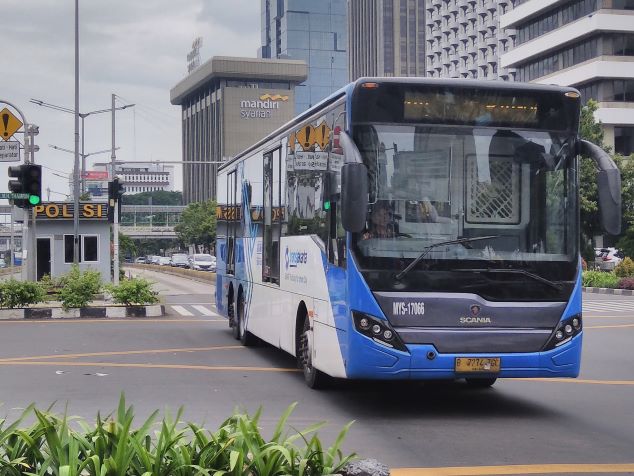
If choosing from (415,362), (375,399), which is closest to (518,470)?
(415,362)

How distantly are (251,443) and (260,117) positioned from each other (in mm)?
165865

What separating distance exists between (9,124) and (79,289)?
440cm

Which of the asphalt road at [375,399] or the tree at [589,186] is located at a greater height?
the tree at [589,186]

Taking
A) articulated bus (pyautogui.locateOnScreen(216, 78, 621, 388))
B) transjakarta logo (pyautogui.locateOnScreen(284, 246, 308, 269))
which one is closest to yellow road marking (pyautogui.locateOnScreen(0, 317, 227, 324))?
transjakarta logo (pyautogui.locateOnScreen(284, 246, 308, 269))

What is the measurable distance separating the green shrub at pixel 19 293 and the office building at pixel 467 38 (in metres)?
85.0

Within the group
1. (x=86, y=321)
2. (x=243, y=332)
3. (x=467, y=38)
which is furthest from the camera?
(x=467, y=38)

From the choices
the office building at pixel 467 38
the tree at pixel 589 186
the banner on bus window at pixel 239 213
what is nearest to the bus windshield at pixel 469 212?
the banner on bus window at pixel 239 213

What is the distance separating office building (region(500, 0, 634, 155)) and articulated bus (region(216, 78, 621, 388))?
227 ft

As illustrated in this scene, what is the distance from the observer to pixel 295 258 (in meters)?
12.5

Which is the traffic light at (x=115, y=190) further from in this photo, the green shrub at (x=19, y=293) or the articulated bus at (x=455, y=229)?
the articulated bus at (x=455, y=229)

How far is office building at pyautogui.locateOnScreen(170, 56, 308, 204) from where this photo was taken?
169 metres

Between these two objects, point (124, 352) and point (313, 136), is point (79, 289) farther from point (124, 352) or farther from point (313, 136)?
point (313, 136)

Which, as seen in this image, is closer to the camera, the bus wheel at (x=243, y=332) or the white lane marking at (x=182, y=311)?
the bus wheel at (x=243, y=332)

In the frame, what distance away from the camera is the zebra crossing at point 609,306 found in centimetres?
2891
